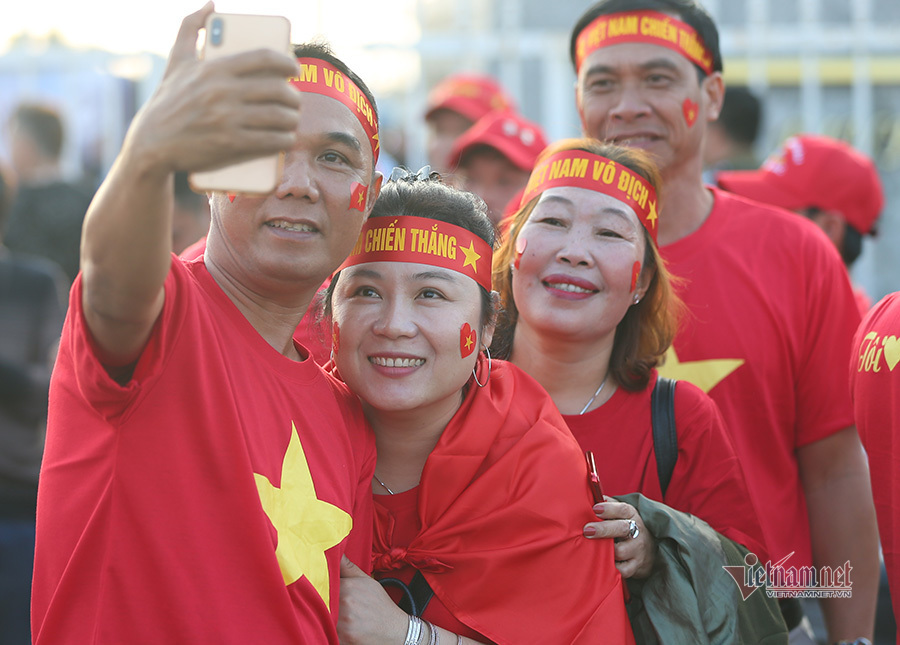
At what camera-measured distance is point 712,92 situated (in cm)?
376

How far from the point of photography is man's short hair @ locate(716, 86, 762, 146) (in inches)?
237

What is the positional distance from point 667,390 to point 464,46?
5.52m

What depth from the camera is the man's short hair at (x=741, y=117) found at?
19.7 ft

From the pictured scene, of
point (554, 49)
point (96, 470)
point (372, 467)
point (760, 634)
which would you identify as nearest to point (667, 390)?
point (760, 634)

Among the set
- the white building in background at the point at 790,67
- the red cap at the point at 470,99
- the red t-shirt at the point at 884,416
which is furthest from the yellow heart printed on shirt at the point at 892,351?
the white building in background at the point at 790,67

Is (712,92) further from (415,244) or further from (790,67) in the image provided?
(790,67)

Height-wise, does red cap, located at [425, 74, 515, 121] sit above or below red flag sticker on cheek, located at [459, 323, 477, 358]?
above

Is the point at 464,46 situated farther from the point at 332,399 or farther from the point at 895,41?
the point at 332,399

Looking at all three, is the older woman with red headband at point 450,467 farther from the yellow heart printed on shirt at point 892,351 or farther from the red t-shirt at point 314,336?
the yellow heart printed on shirt at point 892,351

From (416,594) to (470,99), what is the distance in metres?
4.16

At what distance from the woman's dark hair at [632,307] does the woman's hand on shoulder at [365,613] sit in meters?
1.03

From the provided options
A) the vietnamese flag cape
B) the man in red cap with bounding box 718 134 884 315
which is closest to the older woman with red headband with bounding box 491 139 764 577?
the vietnamese flag cape

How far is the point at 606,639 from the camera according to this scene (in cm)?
233

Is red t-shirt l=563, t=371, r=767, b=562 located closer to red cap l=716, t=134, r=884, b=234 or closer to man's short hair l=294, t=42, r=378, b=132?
man's short hair l=294, t=42, r=378, b=132
